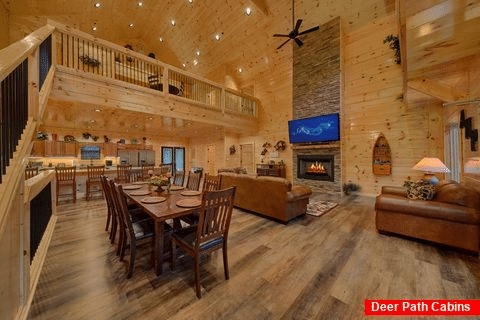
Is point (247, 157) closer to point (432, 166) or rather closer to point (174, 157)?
point (174, 157)

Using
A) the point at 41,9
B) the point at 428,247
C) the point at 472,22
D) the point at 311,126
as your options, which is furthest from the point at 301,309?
the point at 41,9

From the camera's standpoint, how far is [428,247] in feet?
8.56

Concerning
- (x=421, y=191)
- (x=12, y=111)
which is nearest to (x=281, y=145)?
(x=421, y=191)

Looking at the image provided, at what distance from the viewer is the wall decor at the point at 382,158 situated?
17.2ft

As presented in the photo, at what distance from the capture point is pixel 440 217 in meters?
2.52

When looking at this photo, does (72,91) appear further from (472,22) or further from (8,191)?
(472,22)

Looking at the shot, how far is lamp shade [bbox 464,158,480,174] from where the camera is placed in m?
2.76

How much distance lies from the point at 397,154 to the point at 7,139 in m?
7.09

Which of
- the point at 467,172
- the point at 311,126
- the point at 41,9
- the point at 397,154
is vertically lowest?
the point at 467,172

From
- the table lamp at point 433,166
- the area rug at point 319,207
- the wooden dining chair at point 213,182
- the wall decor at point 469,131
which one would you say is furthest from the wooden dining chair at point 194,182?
the wall decor at point 469,131

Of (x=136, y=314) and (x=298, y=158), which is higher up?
(x=298, y=158)

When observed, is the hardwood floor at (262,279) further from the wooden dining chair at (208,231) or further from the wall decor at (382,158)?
the wall decor at (382,158)

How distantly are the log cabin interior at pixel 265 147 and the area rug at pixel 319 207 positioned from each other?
0.09 m

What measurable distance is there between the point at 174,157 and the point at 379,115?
387 inches
